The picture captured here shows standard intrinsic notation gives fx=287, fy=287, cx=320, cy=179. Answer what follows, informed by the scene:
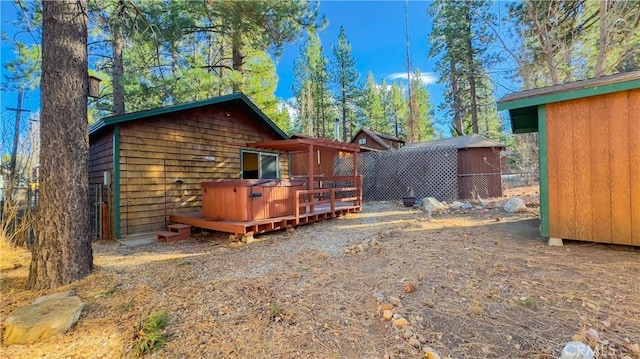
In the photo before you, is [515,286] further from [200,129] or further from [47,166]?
[200,129]

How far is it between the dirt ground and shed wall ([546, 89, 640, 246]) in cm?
34

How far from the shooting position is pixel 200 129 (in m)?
7.57

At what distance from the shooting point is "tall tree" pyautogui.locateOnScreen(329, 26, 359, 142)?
1013 inches

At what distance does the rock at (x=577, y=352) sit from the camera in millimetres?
1745

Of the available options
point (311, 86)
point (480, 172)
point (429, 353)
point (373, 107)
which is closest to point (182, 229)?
point (429, 353)

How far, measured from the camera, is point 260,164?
9.21 metres

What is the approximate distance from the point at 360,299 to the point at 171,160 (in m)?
6.02

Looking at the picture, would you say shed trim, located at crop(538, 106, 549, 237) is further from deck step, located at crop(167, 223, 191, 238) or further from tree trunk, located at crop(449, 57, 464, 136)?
tree trunk, located at crop(449, 57, 464, 136)

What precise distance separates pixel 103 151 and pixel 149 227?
2.09 metres

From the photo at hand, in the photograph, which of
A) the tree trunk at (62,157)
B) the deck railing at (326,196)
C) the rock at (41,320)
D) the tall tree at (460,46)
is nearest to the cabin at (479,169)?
the deck railing at (326,196)

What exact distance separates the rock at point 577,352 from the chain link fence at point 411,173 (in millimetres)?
9406

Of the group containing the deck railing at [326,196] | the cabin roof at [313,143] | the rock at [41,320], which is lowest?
the rock at [41,320]

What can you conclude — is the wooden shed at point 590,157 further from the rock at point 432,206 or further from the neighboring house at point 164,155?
the neighboring house at point 164,155

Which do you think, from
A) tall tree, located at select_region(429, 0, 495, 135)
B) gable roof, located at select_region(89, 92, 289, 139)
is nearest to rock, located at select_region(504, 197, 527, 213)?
gable roof, located at select_region(89, 92, 289, 139)
